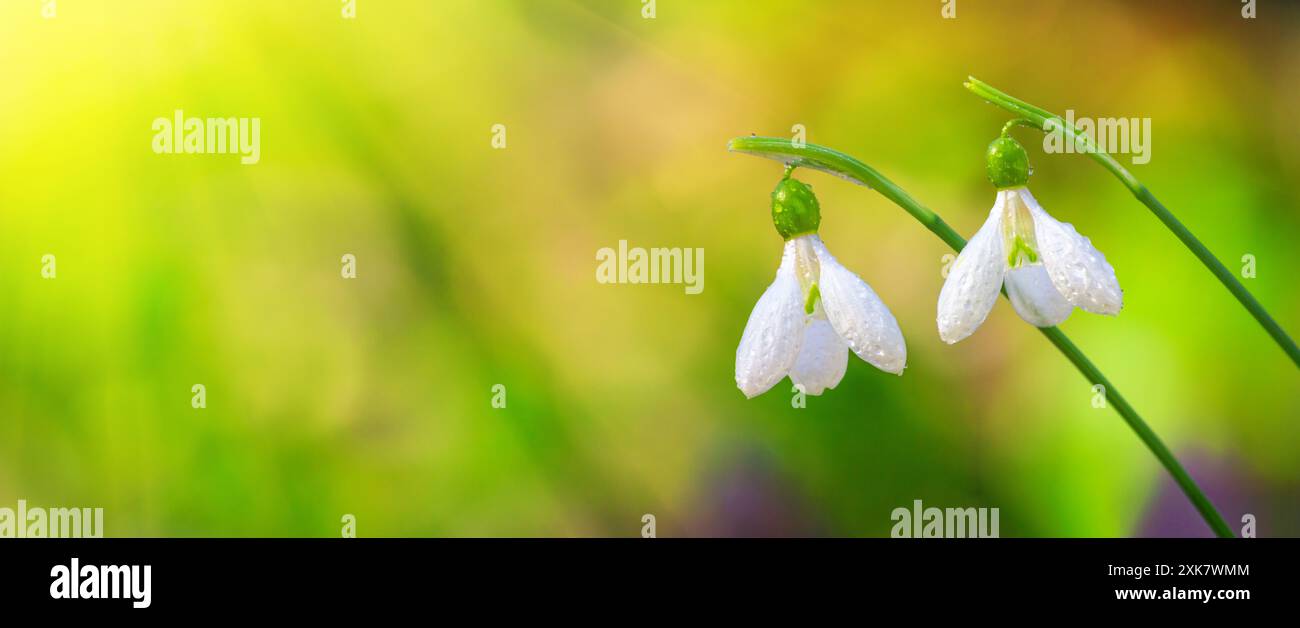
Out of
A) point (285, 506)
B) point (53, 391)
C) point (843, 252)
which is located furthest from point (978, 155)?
point (53, 391)

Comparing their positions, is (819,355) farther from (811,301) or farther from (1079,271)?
(1079,271)

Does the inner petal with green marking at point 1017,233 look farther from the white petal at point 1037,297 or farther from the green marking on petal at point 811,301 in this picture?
the green marking on petal at point 811,301

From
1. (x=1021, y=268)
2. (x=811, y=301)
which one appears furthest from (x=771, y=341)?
(x=1021, y=268)

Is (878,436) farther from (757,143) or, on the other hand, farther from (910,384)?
(757,143)

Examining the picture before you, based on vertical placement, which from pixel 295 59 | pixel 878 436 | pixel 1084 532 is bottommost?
pixel 1084 532

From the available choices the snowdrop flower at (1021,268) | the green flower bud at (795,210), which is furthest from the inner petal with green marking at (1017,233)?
the green flower bud at (795,210)

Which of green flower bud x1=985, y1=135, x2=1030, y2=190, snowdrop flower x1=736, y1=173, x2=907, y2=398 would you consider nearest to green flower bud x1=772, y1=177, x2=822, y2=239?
snowdrop flower x1=736, y1=173, x2=907, y2=398

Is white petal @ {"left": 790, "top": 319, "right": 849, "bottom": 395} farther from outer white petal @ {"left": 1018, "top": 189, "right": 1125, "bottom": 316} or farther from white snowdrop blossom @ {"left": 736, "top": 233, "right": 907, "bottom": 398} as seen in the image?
outer white petal @ {"left": 1018, "top": 189, "right": 1125, "bottom": 316}
